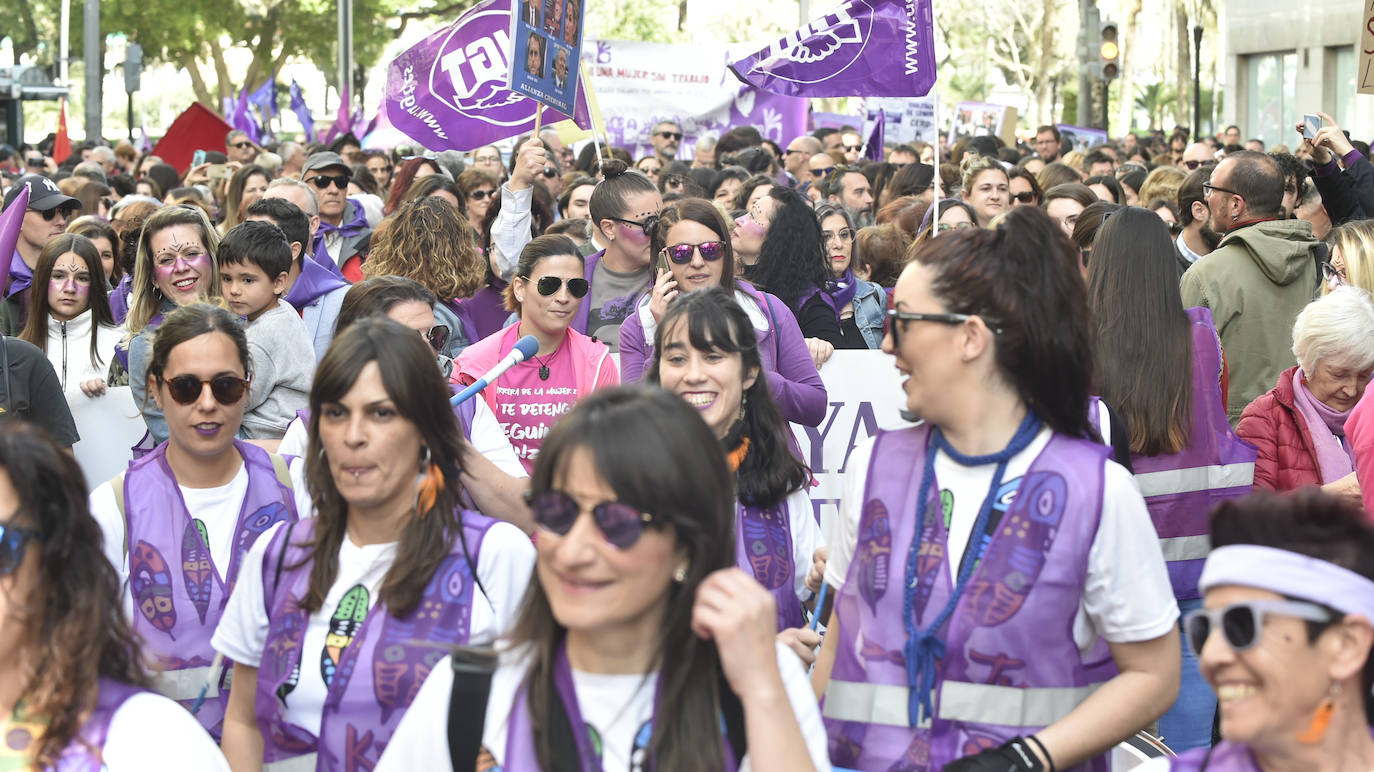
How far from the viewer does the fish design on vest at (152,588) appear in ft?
11.8

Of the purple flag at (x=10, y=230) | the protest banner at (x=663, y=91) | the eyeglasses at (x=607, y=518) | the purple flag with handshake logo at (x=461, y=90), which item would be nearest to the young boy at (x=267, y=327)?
the purple flag at (x=10, y=230)

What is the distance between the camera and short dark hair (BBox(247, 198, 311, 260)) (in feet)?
22.4

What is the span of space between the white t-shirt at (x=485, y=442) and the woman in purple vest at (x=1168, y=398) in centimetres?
169

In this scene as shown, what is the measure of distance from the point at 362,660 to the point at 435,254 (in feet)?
14.3

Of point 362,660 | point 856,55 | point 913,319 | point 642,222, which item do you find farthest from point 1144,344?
point 856,55

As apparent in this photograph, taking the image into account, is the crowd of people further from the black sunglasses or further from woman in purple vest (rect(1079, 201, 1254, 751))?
the black sunglasses

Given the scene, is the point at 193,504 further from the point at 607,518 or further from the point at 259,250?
the point at 259,250

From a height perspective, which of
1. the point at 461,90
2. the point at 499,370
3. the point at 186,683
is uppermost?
the point at 461,90

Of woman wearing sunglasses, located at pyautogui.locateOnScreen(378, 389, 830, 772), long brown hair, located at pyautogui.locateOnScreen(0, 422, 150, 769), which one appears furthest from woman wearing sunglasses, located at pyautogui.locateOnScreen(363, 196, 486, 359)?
woman wearing sunglasses, located at pyautogui.locateOnScreen(378, 389, 830, 772)

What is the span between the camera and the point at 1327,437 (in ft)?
16.5

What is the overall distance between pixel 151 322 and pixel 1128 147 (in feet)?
63.7

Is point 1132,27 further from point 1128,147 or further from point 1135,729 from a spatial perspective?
point 1135,729

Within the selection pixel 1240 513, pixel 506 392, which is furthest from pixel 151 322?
pixel 1240 513

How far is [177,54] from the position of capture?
142 ft
